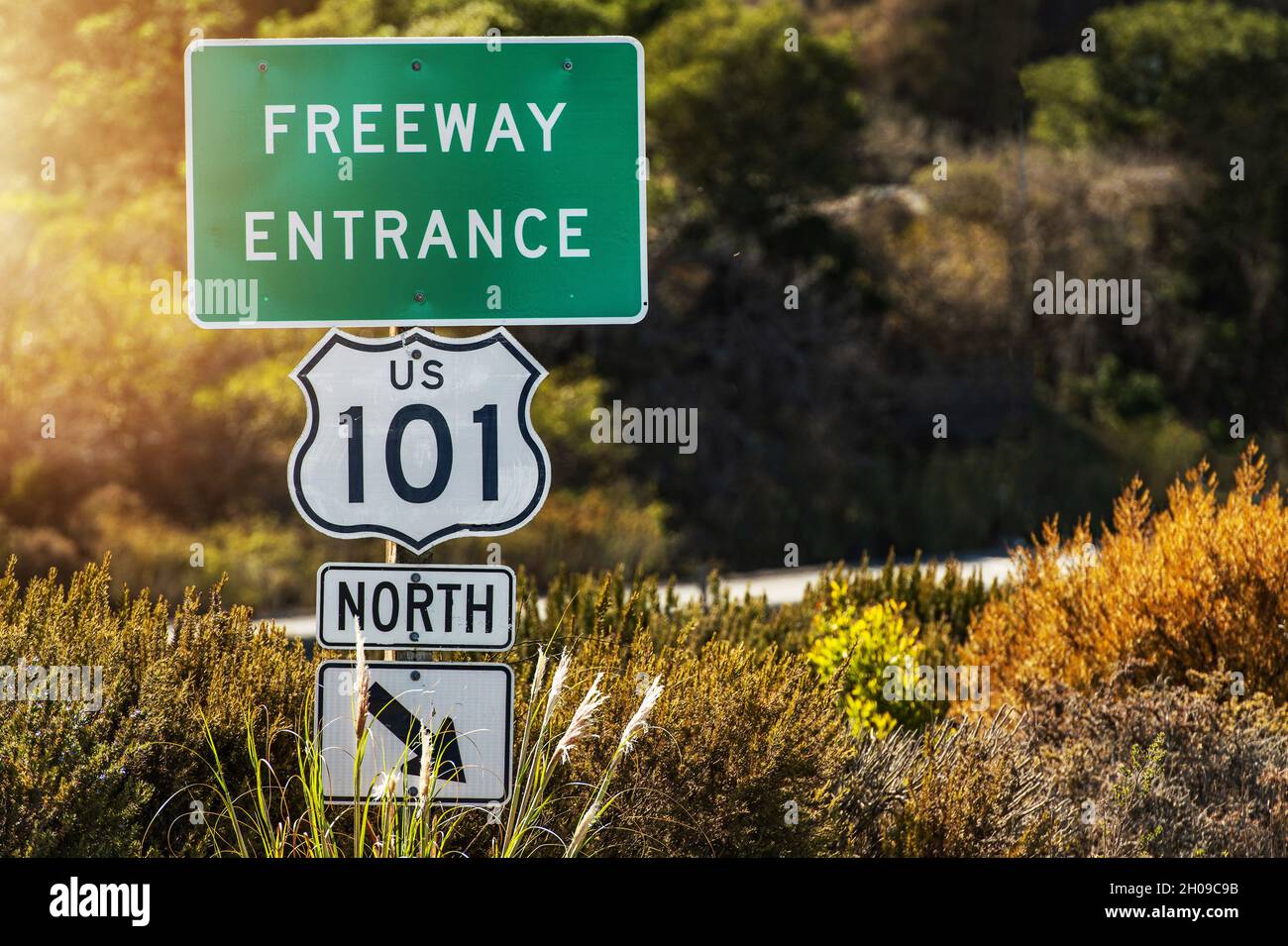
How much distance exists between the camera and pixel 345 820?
387cm

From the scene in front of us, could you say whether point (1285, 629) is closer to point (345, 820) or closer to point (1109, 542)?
point (1109, 542)

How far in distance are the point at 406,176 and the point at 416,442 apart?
65 cm

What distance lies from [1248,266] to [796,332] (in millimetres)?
8596

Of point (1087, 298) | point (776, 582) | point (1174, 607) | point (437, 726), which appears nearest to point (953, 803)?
point (437, 726)

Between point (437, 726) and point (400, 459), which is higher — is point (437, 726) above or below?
below

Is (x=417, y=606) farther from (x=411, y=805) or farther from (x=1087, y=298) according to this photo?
(x=1087, y=298)

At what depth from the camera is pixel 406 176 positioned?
373 centimetres

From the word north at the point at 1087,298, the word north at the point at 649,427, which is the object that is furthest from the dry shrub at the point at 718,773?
the word north at the point at 1087,298

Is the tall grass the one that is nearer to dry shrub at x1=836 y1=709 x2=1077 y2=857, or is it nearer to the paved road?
dry shrub at x1=836 y1=709 x2=1077 y2=857

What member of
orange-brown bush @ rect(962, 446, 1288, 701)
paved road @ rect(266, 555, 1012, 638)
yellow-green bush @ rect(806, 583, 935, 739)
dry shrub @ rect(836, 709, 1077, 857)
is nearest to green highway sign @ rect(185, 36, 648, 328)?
dry shrub @ rect(836, 709, 1077, 857)

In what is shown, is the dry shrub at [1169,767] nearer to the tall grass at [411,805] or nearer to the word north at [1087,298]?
the tall grass at [411,805]

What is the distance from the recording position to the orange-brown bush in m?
5.43

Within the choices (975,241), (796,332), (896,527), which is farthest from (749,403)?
(975,241)
